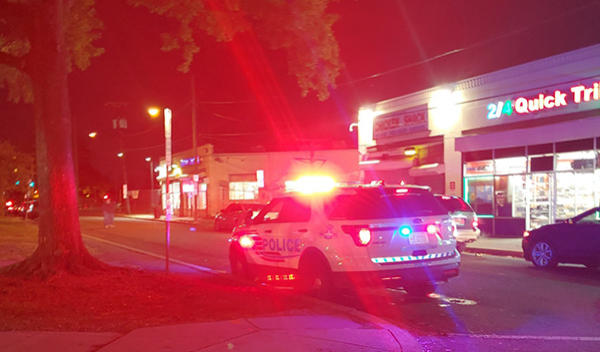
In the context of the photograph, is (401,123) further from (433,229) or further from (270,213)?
(433,229)

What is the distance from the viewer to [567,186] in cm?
354

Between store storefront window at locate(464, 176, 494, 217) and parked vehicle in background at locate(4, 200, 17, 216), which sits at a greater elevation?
store storefront window at locate(464, 176, 494, 217)

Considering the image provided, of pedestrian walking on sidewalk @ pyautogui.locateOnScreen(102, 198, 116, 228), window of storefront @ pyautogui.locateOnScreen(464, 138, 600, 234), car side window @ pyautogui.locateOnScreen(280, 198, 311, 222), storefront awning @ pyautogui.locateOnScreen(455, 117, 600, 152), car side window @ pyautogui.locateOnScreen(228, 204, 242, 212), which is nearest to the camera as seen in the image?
storefront awning @ pyautogui.locateOnScreen(455, 117, 600, 152)

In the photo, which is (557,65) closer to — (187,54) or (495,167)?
(495,167)

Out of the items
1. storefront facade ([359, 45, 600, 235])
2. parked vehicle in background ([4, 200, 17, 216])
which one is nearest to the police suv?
storefront facade ([359, 45, 600, 235])

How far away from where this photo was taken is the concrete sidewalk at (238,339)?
4828mm

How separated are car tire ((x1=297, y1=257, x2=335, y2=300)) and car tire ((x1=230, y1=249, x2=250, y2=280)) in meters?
1.66

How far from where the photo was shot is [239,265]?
10.3m

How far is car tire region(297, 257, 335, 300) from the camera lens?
773cm

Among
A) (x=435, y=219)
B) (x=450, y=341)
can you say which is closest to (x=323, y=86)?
(x=435, y=219)

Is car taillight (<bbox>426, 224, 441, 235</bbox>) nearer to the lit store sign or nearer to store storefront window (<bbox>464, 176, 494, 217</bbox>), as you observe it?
store storefront window (<bbox>464, 176, 494, 217</bbox>)

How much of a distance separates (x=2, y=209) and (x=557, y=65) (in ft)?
80.9

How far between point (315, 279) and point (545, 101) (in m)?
5.15

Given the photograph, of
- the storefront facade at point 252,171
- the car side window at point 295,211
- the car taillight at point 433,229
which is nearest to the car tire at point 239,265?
the car side window at point 295,211
